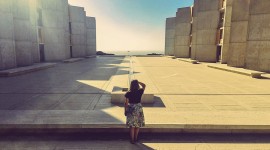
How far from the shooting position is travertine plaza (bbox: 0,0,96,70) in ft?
52.2

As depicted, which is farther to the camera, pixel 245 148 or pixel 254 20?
pixel 254 20

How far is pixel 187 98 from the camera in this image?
28.1 feet

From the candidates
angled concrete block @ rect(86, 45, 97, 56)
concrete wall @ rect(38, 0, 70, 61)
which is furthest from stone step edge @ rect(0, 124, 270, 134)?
angled concrete block @ rect(86, 45, 97, 56)

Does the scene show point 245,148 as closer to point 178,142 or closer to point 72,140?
point 178,142

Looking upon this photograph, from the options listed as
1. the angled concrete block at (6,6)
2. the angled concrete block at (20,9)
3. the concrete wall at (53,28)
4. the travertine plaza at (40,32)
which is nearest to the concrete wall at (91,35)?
the travertine plaza at (40,32)

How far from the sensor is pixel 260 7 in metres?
16.4

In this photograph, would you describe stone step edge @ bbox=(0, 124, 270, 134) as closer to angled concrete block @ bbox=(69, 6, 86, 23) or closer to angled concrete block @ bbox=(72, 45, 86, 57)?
angled concrete block @ bbox=(72, 45, 86, 57)

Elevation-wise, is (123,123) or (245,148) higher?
(123,123)

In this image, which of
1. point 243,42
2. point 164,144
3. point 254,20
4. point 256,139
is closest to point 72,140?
point 164,144

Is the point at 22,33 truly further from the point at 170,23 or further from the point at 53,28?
the point at 170,23

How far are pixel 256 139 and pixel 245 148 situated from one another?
0.73m

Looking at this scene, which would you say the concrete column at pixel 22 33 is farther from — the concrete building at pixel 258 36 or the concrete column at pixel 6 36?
the concrete building at pixel 258 36

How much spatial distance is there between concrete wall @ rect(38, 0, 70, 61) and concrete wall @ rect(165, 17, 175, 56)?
30.5 metres

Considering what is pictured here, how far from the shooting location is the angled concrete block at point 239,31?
20755 millimetres
